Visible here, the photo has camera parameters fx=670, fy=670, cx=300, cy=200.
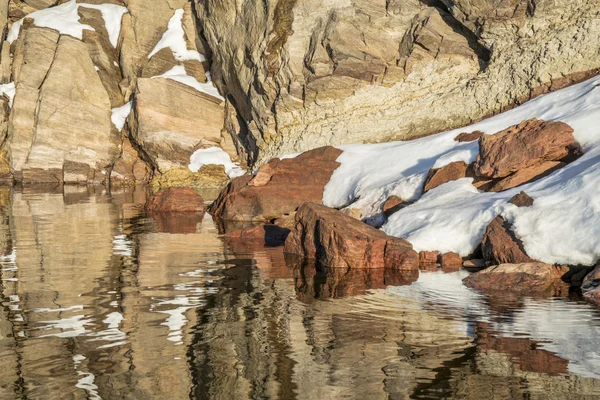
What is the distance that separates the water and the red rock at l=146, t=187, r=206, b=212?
14.7 meters

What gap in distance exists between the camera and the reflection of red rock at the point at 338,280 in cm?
1268

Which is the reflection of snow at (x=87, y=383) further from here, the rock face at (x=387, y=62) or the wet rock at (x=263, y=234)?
the rock face at (x=387, y=62)

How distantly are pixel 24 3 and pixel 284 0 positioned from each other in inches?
1347

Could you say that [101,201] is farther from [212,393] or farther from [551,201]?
[212,393]

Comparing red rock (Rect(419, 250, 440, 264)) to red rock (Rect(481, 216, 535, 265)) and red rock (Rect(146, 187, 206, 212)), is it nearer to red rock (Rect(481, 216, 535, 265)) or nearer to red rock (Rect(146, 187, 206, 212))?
red rock (Rect(481, 216, 535, 265))

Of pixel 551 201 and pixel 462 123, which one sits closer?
pixel 551 201

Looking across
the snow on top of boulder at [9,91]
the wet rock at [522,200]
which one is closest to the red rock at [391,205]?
the wet rock at [522,200]

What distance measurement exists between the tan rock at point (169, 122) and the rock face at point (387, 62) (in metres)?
3.97

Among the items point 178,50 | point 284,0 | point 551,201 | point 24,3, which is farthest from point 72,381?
point 24,3

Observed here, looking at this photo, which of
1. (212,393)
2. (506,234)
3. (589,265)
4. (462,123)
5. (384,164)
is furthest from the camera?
(462,123)

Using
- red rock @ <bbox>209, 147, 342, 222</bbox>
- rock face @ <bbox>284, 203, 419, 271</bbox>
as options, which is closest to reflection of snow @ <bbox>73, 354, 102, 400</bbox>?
rock face @ <bbox>284, 203, 419, 271</bbox>

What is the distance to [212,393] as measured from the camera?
7.01 m

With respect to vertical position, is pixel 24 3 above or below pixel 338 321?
above

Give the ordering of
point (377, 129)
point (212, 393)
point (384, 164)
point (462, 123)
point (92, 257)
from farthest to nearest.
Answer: point (377, 129)
point (462, 123)
point (384, 164)
point (92, 257)
point (212, 393)
